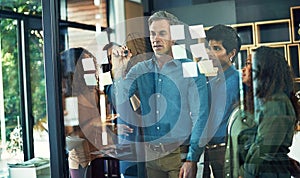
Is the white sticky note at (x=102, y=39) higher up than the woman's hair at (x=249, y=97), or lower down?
higher up

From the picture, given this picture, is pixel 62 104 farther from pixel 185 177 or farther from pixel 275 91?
pixel 275 91

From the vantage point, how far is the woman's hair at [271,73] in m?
2.05

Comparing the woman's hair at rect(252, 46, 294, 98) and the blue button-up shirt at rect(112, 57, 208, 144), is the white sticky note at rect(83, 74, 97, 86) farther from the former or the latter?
the woman's hair at rect(252, 46, 294, 98)

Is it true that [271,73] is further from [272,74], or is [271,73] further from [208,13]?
[208,13]

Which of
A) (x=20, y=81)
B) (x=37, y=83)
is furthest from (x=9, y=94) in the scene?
(x=37, y=83)

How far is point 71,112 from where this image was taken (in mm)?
2289

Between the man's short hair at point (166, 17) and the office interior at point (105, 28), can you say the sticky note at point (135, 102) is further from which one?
the man's short hair at point (166, 17)

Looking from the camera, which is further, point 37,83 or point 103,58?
point 37,83

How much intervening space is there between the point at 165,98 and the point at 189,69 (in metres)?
0.20

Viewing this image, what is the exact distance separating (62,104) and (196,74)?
2.28 ft

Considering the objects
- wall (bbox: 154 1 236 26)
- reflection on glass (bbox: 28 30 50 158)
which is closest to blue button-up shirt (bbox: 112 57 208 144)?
wall (bbox: 154 1 236 26)

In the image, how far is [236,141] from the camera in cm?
215

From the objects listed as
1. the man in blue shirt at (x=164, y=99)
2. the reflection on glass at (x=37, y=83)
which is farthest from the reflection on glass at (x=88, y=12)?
the reflection on glass at (x=37, y=83)

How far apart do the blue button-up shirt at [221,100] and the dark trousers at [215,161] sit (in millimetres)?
56
